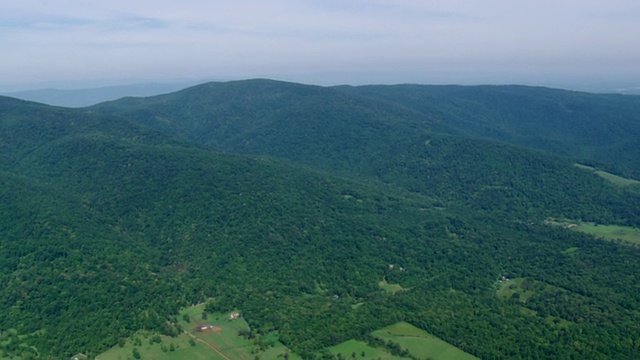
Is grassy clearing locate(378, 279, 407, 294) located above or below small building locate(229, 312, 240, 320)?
below

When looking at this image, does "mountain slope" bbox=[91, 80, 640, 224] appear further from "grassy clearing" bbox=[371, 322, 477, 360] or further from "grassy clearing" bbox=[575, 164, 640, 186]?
"grassy clearing" bbox=[371, 322, 477, 360]

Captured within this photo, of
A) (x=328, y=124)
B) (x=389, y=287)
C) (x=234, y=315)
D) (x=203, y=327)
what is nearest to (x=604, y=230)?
(x=389, y=287)

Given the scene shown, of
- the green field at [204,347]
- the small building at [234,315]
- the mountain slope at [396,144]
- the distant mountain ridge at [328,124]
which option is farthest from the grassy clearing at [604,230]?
the green field at [204,347]

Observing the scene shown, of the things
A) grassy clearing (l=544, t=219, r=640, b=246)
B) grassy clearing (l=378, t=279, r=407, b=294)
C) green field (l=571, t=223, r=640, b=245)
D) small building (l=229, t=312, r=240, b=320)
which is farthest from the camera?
grassy clearing (l=544, t=219, r=640, b=246)

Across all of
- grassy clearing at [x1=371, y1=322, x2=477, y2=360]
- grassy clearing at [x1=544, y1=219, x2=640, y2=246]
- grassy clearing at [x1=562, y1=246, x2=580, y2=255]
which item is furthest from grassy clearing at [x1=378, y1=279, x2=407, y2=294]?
grassy clearing at [x1=544, y1=219, x2=640, y2=246]

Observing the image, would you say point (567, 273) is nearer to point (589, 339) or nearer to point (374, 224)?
point (589, 339)

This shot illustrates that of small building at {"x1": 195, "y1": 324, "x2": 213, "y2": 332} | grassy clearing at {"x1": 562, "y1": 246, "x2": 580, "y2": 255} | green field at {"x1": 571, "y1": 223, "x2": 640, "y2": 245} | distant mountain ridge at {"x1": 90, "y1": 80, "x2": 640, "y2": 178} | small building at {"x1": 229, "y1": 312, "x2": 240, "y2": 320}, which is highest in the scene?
distant mountain ridge at {"x1": 90, "y1": 80, "x2": 640, "y2": 178}
